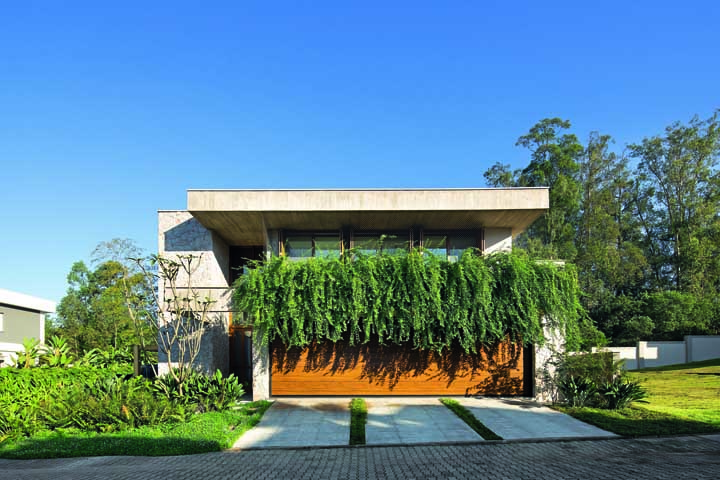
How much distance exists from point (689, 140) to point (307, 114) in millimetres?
26658

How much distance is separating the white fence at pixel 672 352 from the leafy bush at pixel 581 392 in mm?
15995

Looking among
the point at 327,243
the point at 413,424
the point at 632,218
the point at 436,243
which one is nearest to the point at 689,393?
the point at 436,243

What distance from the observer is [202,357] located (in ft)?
48.9

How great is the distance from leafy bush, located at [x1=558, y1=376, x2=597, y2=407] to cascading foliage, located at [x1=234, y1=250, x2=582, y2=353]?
987 mm

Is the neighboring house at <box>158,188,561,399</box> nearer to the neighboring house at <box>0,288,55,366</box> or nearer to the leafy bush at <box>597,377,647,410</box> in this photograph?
the leafy bush at <box>597,377,647,410</box>

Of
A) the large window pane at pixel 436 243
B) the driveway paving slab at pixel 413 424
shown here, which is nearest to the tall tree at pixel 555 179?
the large window pane at pixel 436 243

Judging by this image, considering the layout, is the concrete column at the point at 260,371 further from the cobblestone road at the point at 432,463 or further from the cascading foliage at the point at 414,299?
the cobblestone road at the point at 432,463

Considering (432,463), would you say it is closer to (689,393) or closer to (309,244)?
(309,244)

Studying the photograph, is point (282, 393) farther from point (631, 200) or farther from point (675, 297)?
point (631, 200)

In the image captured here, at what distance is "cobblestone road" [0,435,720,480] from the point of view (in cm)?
720

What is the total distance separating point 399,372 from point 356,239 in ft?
13.6

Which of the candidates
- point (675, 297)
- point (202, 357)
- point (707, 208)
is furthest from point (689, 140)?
point (202, 357)

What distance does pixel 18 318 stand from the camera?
2236cm

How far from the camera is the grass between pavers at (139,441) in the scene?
863cm
